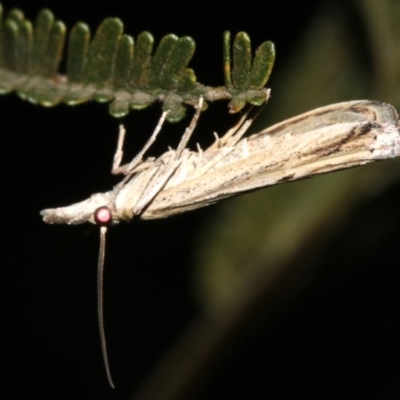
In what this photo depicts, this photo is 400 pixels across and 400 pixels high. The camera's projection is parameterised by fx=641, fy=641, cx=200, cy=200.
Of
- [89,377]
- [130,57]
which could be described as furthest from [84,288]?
[130,57]

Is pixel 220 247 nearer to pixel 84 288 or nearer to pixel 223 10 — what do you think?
pixel 84 288

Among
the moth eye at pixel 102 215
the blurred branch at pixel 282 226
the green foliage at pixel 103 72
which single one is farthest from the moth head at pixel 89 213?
the blurred branch at pixel 282 226

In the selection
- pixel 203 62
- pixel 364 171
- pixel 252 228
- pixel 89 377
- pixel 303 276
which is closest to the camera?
pixel 203 62

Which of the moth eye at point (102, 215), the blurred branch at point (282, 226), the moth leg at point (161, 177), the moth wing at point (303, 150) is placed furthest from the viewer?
the blurred branch at point (282, 226)

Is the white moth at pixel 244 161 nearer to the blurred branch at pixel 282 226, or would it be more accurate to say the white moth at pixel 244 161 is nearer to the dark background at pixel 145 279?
the dark background at pixel 145 279

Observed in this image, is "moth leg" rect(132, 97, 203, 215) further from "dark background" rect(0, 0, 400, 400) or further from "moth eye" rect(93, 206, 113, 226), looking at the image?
"dark background" rect(0, 0, 400, 400)
